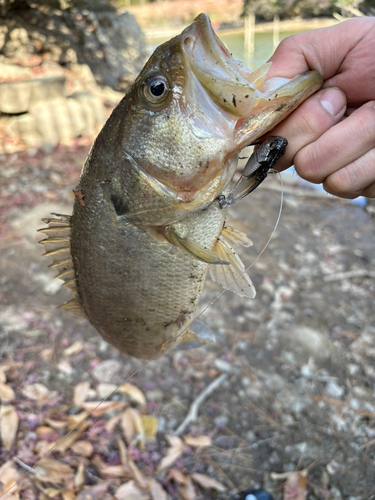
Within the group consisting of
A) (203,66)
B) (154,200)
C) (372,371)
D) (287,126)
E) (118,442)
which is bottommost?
(118,442)

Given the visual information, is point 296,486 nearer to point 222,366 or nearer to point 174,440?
point 174,440

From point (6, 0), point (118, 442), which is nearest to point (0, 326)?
point (118, 442)

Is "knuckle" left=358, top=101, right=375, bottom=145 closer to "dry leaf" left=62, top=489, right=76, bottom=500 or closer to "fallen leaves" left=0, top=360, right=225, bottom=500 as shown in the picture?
"fallen leaves" left=0, top=360, right=225, bottom=500

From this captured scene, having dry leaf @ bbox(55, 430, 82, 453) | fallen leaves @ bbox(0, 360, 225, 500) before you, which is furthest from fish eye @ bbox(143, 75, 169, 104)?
dry leaf @ bbox(55, 430, 82, 453)

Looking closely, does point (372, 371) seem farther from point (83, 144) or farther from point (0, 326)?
point (83, 144)

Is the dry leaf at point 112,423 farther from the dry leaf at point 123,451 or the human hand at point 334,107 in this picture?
the human hand at point 334,107

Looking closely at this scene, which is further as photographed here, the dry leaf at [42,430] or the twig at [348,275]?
the twig at [348,275]

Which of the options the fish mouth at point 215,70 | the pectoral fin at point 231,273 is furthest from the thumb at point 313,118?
the pectoral fin at point 231,273
